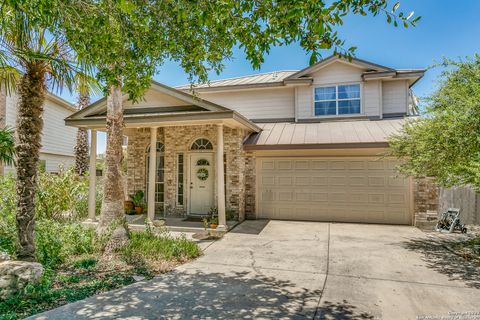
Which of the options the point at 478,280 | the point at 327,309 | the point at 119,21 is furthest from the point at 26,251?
the point at 478,280

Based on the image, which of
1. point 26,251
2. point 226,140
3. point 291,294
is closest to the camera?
point 291,294

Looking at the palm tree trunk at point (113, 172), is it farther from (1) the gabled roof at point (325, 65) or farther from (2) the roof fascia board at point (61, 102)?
(2) the roof fascia board at point (61, 102)

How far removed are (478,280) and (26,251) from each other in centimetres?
789

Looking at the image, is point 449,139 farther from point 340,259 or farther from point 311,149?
point 311,149

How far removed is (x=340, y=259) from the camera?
20.7 feet

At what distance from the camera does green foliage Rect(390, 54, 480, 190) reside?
18.8 feet

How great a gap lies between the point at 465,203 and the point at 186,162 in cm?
996

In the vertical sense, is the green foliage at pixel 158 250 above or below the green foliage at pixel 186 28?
below

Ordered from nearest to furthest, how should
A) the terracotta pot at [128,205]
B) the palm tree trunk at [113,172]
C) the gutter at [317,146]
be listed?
the palm tree trunk at [113,172]
the gutter at [317,146]
the terracotta pot at [128,205]

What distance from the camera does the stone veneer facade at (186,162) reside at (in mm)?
10547

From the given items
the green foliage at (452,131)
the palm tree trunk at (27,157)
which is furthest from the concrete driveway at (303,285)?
the green foliage at (452,131)

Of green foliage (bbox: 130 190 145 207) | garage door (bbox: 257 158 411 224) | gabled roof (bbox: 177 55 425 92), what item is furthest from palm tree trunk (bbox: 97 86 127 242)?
garage door (bbox: 257 158 411 224)

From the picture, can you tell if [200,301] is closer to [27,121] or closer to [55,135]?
[27,121]

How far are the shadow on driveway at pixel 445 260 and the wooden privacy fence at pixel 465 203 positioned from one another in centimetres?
284
